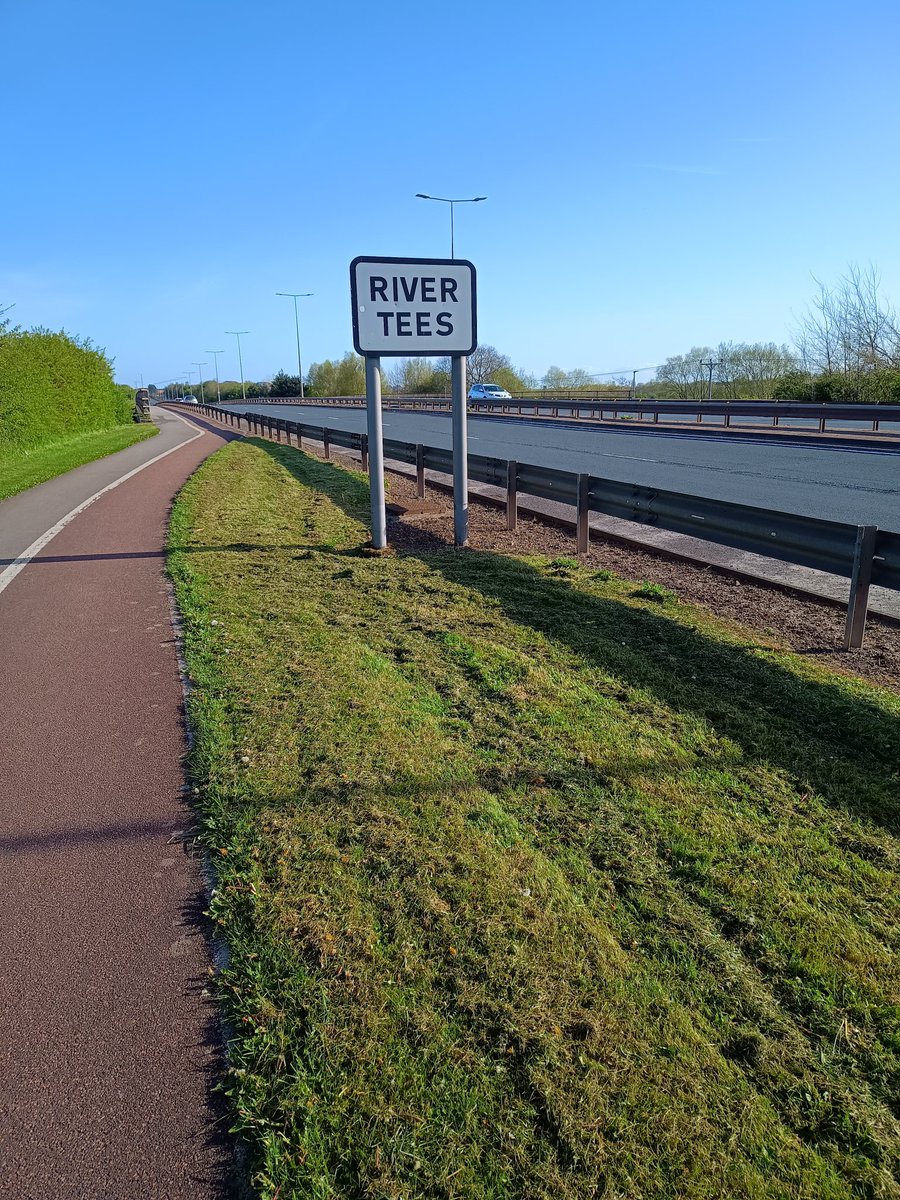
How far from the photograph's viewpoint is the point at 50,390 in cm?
2925

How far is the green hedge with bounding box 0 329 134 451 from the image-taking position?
943 inches

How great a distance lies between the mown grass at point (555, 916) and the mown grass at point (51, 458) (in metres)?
13.5

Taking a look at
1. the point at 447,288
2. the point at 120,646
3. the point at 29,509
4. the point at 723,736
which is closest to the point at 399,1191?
the point at 723,736

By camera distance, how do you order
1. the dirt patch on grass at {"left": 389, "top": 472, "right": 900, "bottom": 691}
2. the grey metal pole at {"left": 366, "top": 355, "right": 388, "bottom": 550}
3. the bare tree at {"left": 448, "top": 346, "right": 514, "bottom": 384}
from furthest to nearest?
1. the bare tree at {"left": 448, "top": 346, "right": 514, "bottom": 384}
2. the grey metal pole at {"left": 366, "top": 355, "right": 388, "bottom": 550}
3. the dirt patch on grass at {"left": 389, "top": 472, "right": 900, "bottom": 691}

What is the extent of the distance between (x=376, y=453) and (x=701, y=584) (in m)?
3.81

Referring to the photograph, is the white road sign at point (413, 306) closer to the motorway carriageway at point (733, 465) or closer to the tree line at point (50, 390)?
the motorway carriageway at point (733, 465)

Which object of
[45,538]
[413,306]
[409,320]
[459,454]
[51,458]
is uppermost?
[413,306]

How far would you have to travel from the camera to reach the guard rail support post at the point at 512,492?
10469 mm

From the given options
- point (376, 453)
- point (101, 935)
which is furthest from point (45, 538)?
point (101, 935)

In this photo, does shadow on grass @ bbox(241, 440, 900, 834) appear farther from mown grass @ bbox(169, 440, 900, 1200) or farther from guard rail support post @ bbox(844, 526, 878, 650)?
guard rail support post @ bbox(844, 526, 878, 650)

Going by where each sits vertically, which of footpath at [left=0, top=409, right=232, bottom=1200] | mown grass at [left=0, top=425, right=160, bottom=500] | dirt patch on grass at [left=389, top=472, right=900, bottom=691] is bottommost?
footpath at [left=0, top=409, right=232, bottom=1200]

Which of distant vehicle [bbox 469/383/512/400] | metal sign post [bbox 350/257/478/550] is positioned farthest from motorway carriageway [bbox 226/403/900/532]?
distant vehicle [bbox 469/383/512/400]

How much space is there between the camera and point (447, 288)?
30.2 ft

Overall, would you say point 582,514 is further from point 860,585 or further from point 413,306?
point 860,585
